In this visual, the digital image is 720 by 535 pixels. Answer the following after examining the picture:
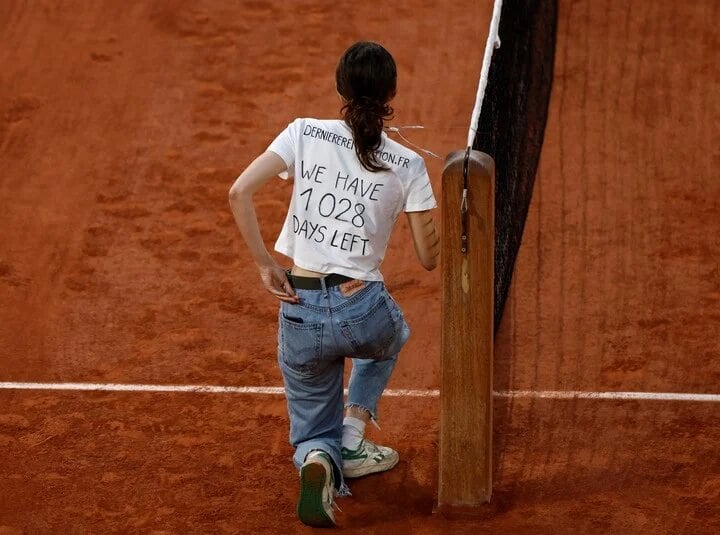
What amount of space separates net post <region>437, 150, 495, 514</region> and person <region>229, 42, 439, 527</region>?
118 mm

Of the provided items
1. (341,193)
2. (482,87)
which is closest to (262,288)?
(482,87)

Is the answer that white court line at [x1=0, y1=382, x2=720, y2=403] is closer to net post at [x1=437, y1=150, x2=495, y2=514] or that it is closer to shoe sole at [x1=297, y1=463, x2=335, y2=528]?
net post at [x1=437, y1=150, x2=495, y2=514]

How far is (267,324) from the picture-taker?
7.11 meters

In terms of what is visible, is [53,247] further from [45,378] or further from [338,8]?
[338,8]

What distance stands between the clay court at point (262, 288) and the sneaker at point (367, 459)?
0.18 ft

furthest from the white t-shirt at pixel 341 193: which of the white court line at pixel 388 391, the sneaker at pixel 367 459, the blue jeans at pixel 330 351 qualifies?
the white court line at pixel 388 391

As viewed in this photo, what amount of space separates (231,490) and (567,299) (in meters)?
2.57

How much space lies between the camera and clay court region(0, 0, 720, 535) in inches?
216

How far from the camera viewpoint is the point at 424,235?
476cm

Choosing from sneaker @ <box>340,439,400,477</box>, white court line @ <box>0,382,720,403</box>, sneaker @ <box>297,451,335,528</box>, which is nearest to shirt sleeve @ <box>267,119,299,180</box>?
sneaker @ <box>297,451,335,528</box>

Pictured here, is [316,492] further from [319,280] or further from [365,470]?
[319,280]

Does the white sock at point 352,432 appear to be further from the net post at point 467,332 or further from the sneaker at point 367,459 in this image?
the net post at point 467,332

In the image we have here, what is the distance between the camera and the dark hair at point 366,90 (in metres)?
4.49

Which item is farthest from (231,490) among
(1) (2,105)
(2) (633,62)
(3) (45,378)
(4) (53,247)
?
(2) (633,62)
